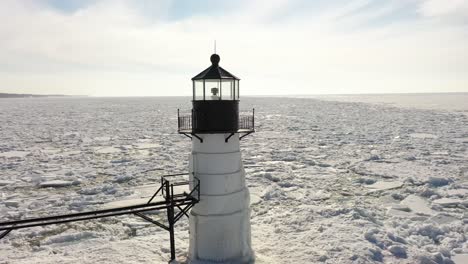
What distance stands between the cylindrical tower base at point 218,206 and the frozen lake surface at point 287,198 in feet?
2.60

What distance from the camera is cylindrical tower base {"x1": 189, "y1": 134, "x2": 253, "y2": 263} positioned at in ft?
28.3

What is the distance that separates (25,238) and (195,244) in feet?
17.0

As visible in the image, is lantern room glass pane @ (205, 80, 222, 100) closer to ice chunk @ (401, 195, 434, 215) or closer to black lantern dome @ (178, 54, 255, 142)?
black lantern dome @ (178, 54, 255, 142)

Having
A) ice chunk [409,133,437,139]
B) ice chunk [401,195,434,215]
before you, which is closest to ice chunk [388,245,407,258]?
ice chunk [401,195,434,215]

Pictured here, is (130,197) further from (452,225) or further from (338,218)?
(452,225)

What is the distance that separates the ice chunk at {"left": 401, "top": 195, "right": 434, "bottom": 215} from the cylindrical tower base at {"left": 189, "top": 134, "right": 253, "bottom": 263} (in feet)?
21.4

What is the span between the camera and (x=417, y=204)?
12570mm

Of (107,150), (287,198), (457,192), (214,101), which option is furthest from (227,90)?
(107,150)

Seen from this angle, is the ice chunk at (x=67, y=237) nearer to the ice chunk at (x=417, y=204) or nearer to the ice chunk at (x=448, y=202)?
the ice chunk at (x=417, y=204)

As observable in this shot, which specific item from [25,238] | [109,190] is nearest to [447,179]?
[109,190]

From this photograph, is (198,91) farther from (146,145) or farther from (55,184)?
(146,145)

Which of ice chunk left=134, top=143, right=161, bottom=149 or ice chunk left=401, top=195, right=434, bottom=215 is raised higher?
ice chunk left=134, top=143, right=161, bottom=149

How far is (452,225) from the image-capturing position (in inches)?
416

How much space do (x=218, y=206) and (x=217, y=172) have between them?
0.83 metres
